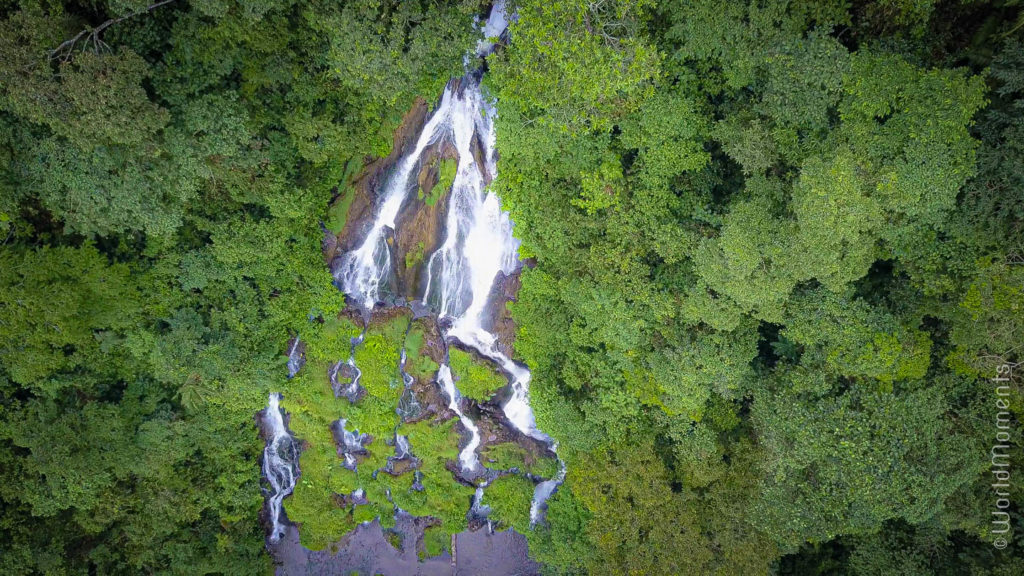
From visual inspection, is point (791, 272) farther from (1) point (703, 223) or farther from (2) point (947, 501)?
(2) point (947, 501)

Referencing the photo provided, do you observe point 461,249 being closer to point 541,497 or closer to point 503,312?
point 503,312

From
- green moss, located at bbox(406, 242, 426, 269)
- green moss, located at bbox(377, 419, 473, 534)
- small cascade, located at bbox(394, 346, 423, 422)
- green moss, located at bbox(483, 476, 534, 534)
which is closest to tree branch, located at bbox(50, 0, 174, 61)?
green moss, located at bbox(406, 242, 426, 269)

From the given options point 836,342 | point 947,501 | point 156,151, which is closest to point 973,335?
point 836,342

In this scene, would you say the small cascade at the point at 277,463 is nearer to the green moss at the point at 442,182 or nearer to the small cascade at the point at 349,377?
the small cascade at the point at 349,377

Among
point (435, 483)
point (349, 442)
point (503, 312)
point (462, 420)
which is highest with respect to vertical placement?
point (503, 312)

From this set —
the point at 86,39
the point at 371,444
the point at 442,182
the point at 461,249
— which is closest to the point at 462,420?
the point at 371,444

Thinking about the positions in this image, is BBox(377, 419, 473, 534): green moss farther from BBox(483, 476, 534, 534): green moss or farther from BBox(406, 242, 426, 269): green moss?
BBox(406, 242, 426, 269): green moss
